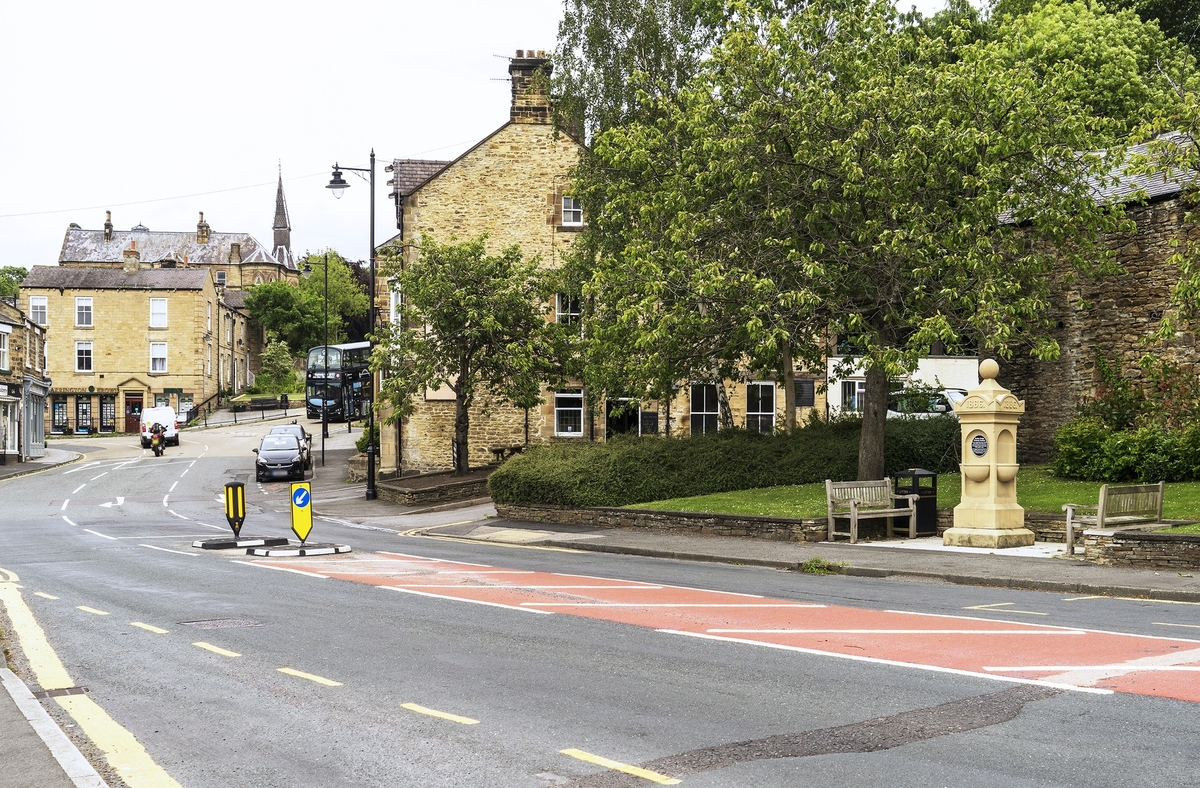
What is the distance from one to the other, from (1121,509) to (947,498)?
653 centimetres

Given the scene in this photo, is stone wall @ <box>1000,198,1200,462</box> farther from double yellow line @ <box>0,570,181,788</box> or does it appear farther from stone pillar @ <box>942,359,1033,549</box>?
double yellow line @ <box>0,570,181,788</box>

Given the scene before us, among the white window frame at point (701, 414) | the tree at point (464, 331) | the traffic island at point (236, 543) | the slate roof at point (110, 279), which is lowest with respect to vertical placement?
the traffic island at point (236, 543)

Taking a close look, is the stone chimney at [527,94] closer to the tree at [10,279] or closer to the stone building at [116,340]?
the stone building at [116,340]

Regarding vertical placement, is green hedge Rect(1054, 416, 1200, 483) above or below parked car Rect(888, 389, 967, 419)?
below

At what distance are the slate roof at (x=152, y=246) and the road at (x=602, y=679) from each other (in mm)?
107935

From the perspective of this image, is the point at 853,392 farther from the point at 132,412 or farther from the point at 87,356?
the point at 87,356

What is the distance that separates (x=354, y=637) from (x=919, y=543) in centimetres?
1248

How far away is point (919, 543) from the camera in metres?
20.3

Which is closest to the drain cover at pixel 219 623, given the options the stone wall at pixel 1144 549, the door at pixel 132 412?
the stone wall at pixel 1144 549

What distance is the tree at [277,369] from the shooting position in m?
101

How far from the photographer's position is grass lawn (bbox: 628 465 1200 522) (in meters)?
→ 21.3

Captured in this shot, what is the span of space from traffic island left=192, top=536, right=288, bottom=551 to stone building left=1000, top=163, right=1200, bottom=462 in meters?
19.0

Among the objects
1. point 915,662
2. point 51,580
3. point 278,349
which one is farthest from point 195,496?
point 278,349

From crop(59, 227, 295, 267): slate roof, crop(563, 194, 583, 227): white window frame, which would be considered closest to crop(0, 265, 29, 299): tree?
crop(59, 227, 295, 267): slate roof
